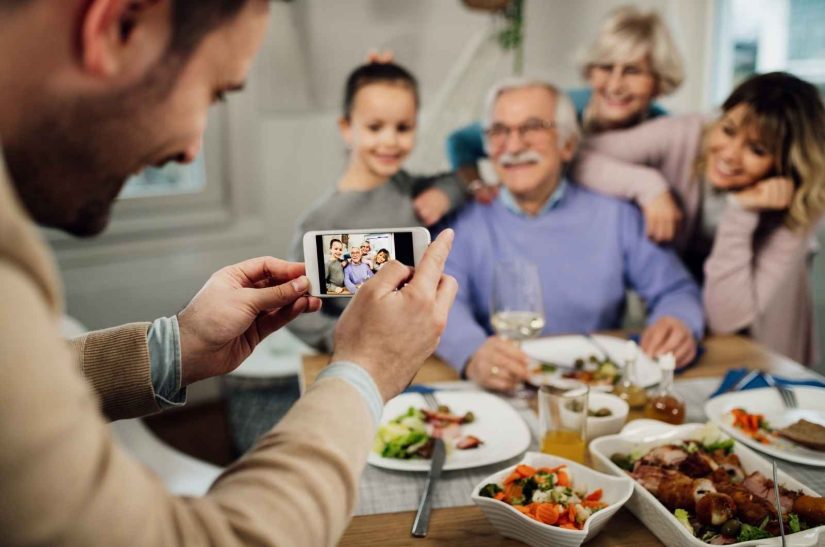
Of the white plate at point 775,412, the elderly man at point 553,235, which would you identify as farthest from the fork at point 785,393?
the elderly man at point 553,235

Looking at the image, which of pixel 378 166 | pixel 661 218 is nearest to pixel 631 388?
pixel 661 218

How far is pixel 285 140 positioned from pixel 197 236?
48 centimetres

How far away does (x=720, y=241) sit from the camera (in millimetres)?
2049

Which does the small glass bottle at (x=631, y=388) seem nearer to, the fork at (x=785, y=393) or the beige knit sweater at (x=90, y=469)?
the fork at (x=785, y=393)

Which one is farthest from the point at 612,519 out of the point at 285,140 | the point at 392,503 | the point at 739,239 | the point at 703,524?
the point at 285,140

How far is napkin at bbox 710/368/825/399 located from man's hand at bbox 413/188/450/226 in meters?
0.87

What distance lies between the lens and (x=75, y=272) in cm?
261

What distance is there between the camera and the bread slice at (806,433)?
112 centimetres

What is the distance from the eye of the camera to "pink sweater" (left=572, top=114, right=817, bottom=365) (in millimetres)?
2004

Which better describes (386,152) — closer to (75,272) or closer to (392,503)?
(392,503)

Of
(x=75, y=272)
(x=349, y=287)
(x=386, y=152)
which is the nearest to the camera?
(x=349, y=287)

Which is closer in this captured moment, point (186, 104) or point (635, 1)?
point (186, 104)

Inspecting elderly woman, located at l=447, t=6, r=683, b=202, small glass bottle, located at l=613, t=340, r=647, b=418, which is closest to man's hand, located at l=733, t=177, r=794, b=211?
elderly woman, located at l=447, t=6, r=683, b=202

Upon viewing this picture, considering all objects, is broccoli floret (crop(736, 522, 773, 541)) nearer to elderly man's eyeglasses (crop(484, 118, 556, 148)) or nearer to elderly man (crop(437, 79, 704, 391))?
elderly man (crop(437, 79, 704, 391))
